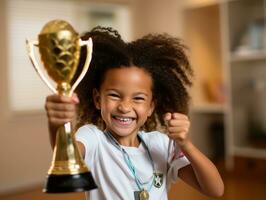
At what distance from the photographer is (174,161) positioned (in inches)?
43.5

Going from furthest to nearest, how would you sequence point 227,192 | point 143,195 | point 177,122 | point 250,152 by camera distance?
point 250,152
point 227,192
point 143,195
point 177,122

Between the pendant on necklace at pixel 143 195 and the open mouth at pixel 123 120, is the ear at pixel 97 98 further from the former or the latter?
the pendant on necklace at pixel 143 195

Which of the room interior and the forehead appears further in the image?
the room interior

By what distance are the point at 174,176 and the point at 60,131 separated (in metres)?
0.44

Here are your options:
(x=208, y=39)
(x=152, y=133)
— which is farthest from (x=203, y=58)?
(x=152, y=133)

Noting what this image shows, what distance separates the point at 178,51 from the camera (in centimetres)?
113

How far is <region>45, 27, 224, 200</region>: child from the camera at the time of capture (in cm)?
99

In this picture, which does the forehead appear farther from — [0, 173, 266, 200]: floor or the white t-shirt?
[0, 173, 266, 200]: floor

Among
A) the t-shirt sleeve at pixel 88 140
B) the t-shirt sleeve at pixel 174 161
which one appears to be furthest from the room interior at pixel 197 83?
the t-shirt sleeve at pixel 88 140

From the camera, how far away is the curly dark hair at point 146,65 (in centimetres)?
105

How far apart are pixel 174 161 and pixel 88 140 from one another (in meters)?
0.23

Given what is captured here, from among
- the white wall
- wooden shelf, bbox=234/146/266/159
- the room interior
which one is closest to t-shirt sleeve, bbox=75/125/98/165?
the room interior

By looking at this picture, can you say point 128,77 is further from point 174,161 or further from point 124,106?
point 174,161

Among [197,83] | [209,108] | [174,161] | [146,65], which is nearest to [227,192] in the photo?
[209,108]
